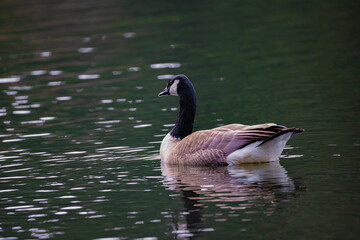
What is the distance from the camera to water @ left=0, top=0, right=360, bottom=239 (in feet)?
36.1

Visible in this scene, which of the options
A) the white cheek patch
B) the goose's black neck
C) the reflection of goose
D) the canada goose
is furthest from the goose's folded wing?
the white cheek patch

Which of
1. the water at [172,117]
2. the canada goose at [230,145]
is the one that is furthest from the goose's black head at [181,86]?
the water at [172,117]

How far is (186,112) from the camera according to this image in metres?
16.0

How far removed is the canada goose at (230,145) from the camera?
13.8 m

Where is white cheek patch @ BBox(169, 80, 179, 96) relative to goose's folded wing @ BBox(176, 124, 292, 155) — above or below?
above

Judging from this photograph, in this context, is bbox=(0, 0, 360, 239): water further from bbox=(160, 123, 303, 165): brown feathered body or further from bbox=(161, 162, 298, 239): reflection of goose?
bbox=(160, 123, 303, 165): brown feathered body

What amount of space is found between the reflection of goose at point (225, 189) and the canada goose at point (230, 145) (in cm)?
15

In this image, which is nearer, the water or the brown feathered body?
the water

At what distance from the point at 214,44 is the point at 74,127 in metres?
12.3

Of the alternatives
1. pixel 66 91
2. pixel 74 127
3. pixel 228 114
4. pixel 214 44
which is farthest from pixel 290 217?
pixel 214 44

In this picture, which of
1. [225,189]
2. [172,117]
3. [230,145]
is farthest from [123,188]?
[172,117]

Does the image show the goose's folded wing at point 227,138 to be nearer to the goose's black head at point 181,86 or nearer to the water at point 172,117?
the water at point 172,117

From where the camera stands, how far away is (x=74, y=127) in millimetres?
19188

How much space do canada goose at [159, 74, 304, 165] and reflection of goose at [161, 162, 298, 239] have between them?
0.50ft
